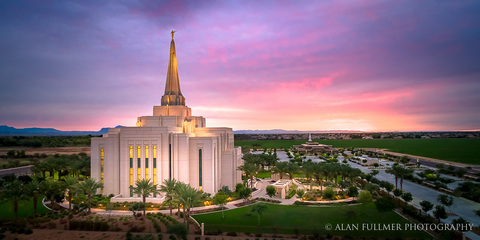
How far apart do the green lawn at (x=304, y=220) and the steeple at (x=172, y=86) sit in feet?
74.7

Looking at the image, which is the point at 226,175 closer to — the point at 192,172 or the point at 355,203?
the point at 192,172

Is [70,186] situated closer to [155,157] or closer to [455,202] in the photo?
[155,157]

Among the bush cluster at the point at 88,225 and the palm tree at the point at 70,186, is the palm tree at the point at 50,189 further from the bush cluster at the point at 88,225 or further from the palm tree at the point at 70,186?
the bush cluster at the point at 88,225

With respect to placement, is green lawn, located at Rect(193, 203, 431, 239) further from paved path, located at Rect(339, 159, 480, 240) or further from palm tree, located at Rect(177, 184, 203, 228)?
paved path, located at Rect(339, 159, 480, 240)

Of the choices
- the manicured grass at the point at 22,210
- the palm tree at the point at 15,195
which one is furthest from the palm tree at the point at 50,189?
the manicured grass at the point at 22,210

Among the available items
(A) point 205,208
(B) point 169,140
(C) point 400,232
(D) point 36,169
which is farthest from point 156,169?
(C) point 400,232

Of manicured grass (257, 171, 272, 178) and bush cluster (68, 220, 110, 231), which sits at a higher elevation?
bush cluster (68, 220, 110, 231)

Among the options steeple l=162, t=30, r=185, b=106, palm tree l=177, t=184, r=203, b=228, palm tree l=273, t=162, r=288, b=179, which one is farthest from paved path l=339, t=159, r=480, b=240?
steeple l=162, t=30, r=185, b=106

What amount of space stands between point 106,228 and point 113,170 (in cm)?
1515

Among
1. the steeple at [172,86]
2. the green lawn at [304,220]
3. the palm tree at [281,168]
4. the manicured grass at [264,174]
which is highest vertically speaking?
the steeple at [172,86]

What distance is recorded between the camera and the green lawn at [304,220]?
2736cm

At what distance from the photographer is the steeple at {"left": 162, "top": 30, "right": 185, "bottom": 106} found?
48312 millimetres

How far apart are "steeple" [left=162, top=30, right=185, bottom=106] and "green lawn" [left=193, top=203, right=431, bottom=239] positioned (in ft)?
74.7

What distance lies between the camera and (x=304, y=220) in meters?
31.2
